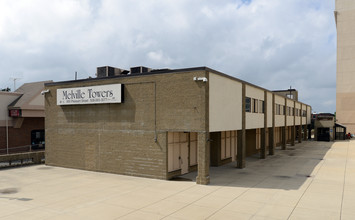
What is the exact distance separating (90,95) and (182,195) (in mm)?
12803

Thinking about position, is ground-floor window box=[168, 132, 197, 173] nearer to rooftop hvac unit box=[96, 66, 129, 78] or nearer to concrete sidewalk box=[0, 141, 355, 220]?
concrete sidewalk box=[0, 141, 355, 220]

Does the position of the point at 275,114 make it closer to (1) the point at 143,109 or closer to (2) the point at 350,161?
(2) the point at 350,161

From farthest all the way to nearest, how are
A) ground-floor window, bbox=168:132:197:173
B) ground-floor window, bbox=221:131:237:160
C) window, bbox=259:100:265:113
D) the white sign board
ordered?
window, bbox=259:100:265:113, ground-floor window, bbox=221:131:237:160, the white sign board, ground-floor window, bbox=168:132:197:173

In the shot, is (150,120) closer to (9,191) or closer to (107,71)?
(107,71)

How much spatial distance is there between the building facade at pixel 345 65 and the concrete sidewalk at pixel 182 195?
186 ft

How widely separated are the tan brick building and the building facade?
5588 centimetres

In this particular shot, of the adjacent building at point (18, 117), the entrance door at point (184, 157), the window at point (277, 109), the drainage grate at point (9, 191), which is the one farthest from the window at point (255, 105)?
the adjacent building at point (18, 117)

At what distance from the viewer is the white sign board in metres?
23.1

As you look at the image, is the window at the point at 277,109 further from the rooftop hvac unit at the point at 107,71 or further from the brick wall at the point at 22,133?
the brick wall at the point at 22,133

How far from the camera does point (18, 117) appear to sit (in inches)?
1437

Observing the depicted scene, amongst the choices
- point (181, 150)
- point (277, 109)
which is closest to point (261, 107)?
point (277, 109)

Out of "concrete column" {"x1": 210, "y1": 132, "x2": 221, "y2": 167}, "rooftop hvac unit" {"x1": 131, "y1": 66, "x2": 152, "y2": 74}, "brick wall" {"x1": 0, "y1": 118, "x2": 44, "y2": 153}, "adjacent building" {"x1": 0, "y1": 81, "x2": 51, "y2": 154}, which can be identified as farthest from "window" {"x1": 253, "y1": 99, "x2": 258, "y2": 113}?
"brick wall" {"x1": 0, "y1": 118, "x2": 44, "y2": 153}

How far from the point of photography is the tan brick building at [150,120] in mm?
19922

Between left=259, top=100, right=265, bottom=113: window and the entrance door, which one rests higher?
left=259, top=100, right=265, bottom=113: window
